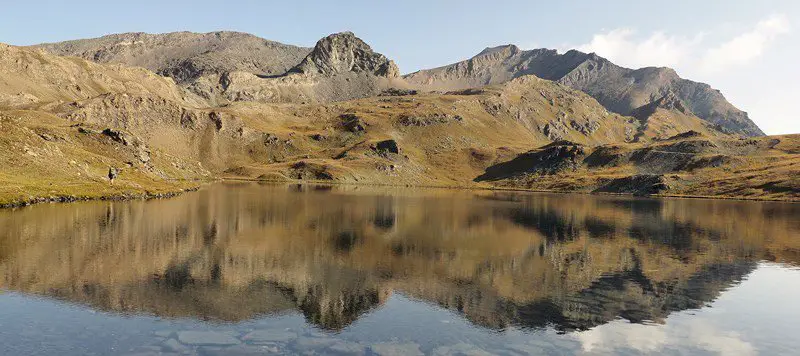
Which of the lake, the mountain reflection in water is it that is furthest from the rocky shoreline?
the lake

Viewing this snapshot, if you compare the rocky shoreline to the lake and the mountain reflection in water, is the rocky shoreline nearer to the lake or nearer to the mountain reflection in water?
the mountain reflection in water

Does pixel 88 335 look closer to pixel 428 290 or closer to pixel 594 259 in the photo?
pixel 428 290

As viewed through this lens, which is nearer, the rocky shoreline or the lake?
the lake

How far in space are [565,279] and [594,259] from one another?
12804 millimetres

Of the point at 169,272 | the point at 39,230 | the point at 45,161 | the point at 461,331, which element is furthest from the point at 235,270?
the point at 45,161

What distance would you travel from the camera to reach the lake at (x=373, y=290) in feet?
95.6

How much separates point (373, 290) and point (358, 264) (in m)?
9.78

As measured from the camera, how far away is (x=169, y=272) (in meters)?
43.2

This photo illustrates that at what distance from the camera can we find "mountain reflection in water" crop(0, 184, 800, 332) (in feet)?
118

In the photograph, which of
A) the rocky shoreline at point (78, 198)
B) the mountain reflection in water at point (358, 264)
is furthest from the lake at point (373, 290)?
the rocky shoreline at point (78, 198)

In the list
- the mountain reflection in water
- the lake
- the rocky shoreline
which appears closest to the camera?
the lake

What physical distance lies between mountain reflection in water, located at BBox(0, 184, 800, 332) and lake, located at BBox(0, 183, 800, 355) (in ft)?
0.75

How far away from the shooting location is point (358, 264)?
50.0 meters

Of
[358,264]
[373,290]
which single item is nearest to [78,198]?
[358,264]
